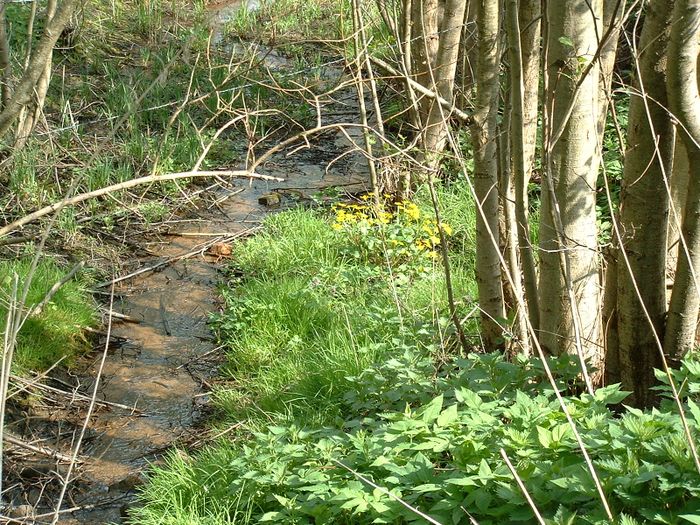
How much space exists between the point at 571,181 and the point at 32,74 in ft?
7.14

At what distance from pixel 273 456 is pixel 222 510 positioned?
43 cm

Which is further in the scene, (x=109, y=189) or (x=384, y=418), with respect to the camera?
(x=384, y=418)

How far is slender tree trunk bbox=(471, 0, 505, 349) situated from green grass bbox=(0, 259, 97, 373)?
111 inches

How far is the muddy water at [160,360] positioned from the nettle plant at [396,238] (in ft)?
2.59

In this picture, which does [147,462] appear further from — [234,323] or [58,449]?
[234,323]

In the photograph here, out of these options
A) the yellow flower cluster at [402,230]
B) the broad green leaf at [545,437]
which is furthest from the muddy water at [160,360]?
the broad green leaf at [545,437]

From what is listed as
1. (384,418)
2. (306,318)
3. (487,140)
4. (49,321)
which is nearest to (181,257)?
(49,321)

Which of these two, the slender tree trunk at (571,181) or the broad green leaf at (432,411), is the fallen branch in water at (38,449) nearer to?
the broad green leaf at (432,411)

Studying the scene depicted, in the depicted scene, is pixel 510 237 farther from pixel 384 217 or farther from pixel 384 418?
pixel 384 217

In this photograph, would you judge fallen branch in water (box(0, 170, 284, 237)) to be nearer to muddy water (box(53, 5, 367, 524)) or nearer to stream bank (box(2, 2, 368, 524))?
stream bank (box(2, 2, 368, 524))

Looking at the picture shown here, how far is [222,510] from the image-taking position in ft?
12.3

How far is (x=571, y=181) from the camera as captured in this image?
365cm

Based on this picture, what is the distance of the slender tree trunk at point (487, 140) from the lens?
402cm

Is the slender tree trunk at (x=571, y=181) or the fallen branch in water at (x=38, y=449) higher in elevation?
the slender tree trunk at (x=571, y=181)
